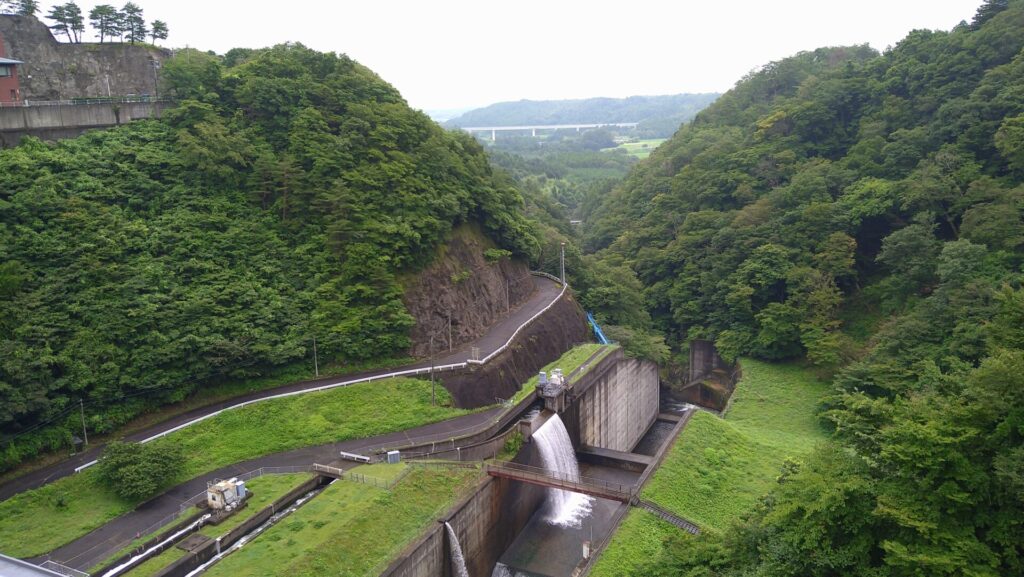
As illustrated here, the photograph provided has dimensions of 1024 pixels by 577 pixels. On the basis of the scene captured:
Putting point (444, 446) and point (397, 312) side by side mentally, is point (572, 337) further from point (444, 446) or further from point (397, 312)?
point (444, 446)

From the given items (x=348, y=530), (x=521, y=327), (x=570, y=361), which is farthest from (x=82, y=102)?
(x=570, y=361)

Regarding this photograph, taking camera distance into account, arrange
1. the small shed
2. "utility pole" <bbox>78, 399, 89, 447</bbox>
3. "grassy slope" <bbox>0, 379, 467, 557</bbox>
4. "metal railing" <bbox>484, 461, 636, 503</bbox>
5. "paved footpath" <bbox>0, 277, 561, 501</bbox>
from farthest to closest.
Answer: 1. "metal railing" <bbox>484, 461, 636, 503</bbox>
2. "utility pole" <bbox>78, 399, 89, 447</bbox>
3. "paved footpath" <bbox>0, 277, 561, 501</bbox>
4. the small shed
5. "grassy slope" <bbox>0, 379, 467, 557</bbox>

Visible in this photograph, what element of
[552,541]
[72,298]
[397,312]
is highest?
[72,298]

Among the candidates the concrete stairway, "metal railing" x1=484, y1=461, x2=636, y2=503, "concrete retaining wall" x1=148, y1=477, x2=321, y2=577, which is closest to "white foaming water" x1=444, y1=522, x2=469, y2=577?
"metal railing" x1=484, y1=461, x2=636, y2=503

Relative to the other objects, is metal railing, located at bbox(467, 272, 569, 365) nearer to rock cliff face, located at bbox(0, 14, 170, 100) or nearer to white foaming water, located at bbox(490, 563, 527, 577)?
white foaming water, located at bbox(490, 563, 527, 577)

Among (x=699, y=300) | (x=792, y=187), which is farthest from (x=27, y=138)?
(x=792, y=187)

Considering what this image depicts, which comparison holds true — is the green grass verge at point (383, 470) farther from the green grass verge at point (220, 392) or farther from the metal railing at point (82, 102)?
the metal railing at point (82, 102)
